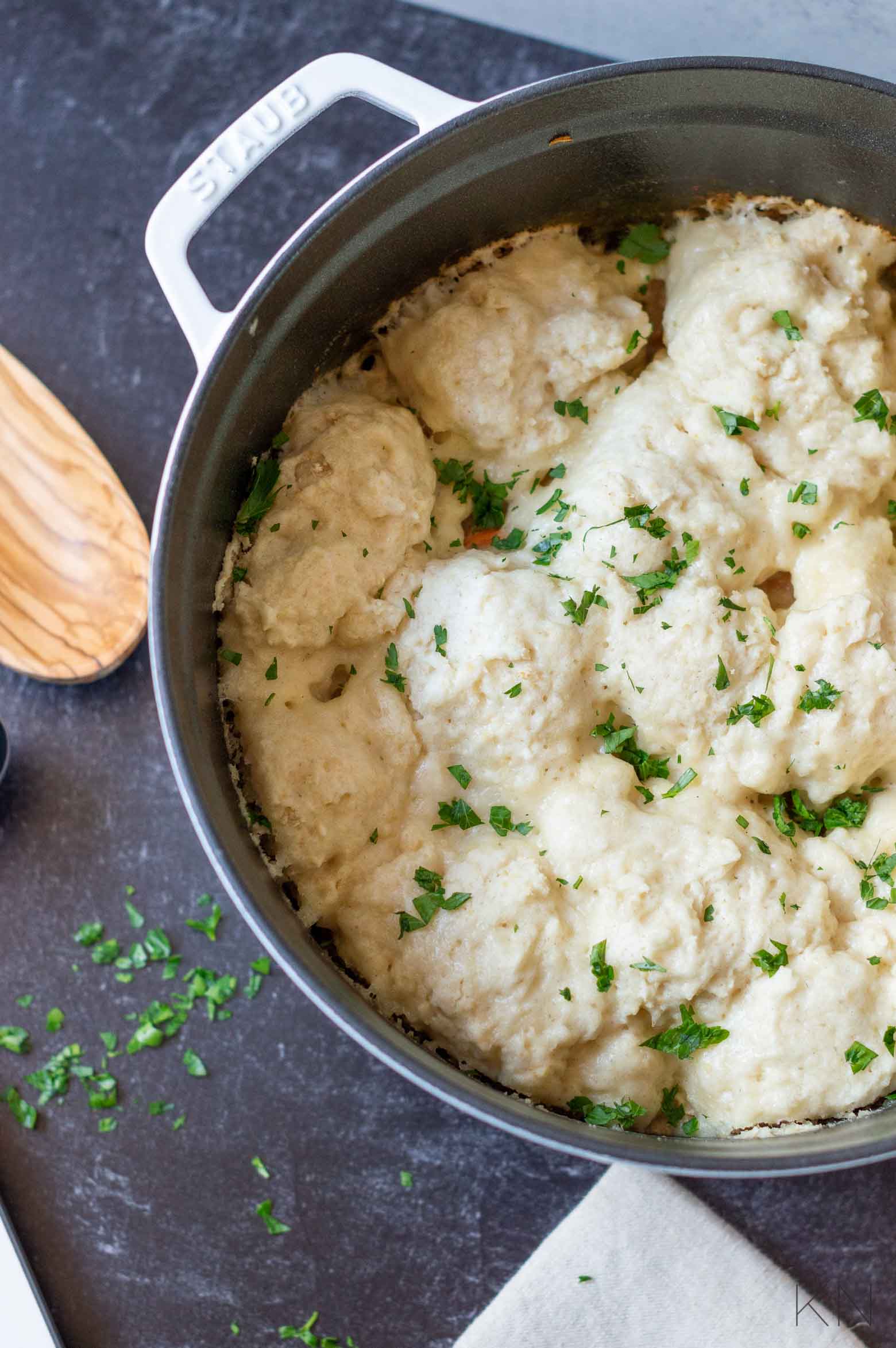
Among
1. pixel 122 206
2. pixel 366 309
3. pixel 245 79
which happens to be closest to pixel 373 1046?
pixel 366 309

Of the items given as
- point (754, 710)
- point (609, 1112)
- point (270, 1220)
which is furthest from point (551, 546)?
point (270, 1220)

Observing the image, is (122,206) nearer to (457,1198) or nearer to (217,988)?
(217,988)

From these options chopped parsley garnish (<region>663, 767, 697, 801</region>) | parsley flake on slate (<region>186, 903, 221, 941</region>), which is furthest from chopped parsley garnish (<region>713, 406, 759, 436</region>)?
parsley flake on slate (<region>186, 903, 221, 941</region>)

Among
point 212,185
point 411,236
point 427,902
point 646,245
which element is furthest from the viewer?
point 646,245

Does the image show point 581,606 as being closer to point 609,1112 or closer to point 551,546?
point 551,546

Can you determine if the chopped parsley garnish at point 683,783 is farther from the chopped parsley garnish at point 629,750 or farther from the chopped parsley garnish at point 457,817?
the chopped parsley garnish at point 457,817

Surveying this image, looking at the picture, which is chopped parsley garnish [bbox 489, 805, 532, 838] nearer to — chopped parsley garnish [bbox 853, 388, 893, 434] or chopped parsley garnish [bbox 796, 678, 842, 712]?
chopped parsley garnish [bbox 796, 678, 842, 712]

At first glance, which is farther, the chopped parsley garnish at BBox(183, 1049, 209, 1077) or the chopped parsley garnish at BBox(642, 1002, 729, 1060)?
the chopped parsley garnish at BBox(183, 1049, 209, 1077)
